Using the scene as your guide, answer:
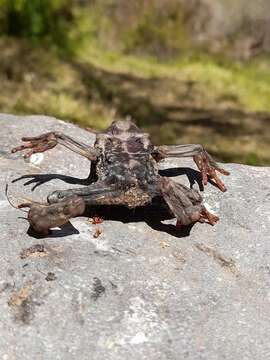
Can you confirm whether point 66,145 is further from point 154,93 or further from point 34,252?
point 154,93

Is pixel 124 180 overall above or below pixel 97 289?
above

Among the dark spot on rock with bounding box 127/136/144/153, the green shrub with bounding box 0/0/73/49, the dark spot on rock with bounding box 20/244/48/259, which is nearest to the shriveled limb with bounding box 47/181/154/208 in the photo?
the dark spot on rock with bounding box 20/244/48/259

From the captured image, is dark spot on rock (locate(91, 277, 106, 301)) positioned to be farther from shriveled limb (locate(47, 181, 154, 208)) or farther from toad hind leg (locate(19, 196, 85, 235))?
shriveled limb (locate(47, 181, 154, 208))

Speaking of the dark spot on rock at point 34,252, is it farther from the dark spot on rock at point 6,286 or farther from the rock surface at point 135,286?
the dark spot on rock at point 6,286

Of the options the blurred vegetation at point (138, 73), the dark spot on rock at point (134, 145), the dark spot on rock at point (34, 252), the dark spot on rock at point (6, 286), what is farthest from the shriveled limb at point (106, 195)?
the blurred vegetation at point (138, 73)

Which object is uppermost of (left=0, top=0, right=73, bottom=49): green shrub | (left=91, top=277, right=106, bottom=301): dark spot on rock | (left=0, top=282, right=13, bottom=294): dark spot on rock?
(left=91, top=277, right=106, bottom=301): dark spot on rock

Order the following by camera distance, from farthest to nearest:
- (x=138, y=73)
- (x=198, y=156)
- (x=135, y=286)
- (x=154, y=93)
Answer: (x=138, y=73) < (x=154, y=93) < (x=198, y=156) < (x=135, y=286)

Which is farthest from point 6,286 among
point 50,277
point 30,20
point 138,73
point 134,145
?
point 138,73

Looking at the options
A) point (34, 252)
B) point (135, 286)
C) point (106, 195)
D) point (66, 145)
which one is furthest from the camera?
point (66, 145)
